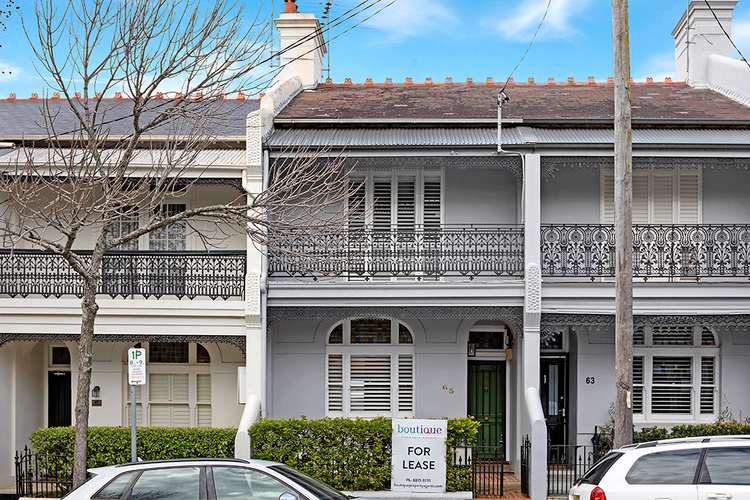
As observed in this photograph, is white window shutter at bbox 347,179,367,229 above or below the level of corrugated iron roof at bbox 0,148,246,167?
below

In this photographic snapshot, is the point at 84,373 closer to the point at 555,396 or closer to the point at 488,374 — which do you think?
the point at 488,374

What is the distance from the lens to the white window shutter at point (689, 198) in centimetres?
1758

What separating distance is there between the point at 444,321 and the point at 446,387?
Answer: 50.5 inches

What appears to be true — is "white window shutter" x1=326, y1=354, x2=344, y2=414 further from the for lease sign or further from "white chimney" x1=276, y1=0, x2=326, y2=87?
"white chimney" x1=276, y1=0, x2=326, y2=87

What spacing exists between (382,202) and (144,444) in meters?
6.19

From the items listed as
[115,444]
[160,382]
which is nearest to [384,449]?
[115,444]

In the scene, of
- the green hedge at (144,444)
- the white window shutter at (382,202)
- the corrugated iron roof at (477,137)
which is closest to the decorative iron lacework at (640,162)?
the corrugated iron roof at (477,137)

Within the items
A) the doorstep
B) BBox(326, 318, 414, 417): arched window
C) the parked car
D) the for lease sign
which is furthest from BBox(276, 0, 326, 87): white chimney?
the parked car

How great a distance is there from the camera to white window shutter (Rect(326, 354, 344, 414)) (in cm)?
1797

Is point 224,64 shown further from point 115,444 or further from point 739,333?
point 739,333

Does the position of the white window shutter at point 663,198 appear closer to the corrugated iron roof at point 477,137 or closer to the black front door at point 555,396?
the corrugated iron roof at point 477,137

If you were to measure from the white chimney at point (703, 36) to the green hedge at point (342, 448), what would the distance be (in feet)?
37.4

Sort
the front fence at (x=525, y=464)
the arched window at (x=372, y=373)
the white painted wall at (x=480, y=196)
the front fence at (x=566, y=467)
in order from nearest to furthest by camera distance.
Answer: the front fence at (x=525, y=464) < the front fence at (x=566, y=467) < the white painted wall at (x=480, y=196) < the arched window at (x=372, y=373)

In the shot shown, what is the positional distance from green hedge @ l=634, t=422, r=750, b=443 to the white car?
5.22 m
